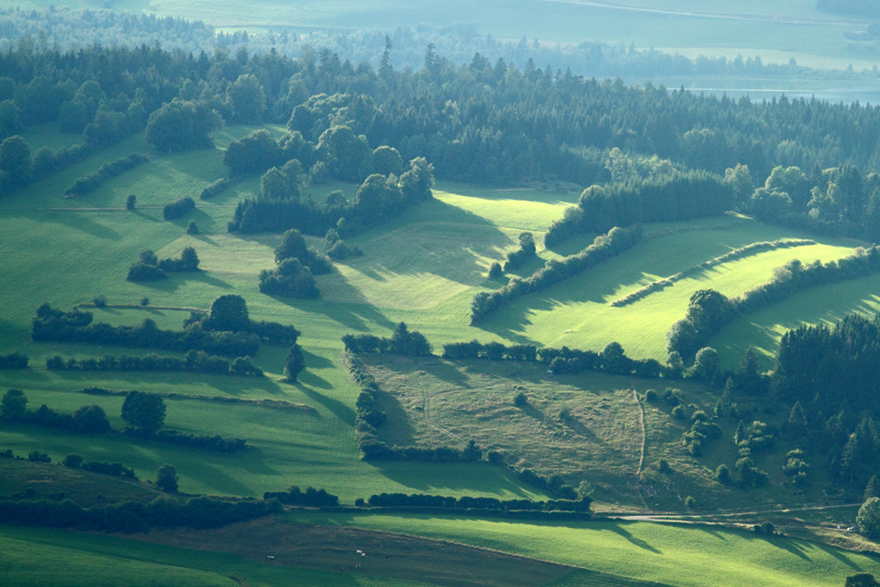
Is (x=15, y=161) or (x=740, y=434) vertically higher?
(x=15, y=161)

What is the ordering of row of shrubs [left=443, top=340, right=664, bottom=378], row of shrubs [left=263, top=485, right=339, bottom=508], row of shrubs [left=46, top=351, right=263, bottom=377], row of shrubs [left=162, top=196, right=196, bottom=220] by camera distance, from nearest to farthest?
row of shrubs [left=263, top=485, right=339, bottom=508]
row of shrubs [left=46, top=351, right=263, bottom=377]
row of shrubs [left=443, top=340, right=664, bottom=378]
row of shrubs [left=162, top=196, right=196, bottom=220]

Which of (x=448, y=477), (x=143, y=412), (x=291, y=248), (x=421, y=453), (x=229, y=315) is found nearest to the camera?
(x=143, y=412)

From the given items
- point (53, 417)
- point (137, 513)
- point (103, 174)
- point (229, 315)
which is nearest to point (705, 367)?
point (229, 315)

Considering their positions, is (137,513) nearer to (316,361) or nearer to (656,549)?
(316,361)

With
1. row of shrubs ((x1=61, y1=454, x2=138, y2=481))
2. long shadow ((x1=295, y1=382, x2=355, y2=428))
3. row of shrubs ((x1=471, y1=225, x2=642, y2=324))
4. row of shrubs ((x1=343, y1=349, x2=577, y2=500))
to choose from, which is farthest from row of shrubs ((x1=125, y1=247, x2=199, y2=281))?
row of shrubs ((x1=61, y1=454, x2=138, y2=481))

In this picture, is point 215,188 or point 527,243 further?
point 215,188

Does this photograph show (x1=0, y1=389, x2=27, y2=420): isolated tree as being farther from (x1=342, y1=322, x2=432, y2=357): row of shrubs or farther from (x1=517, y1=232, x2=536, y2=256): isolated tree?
(x1=517, y1=232, x2=536, y2=256): isolated tree
